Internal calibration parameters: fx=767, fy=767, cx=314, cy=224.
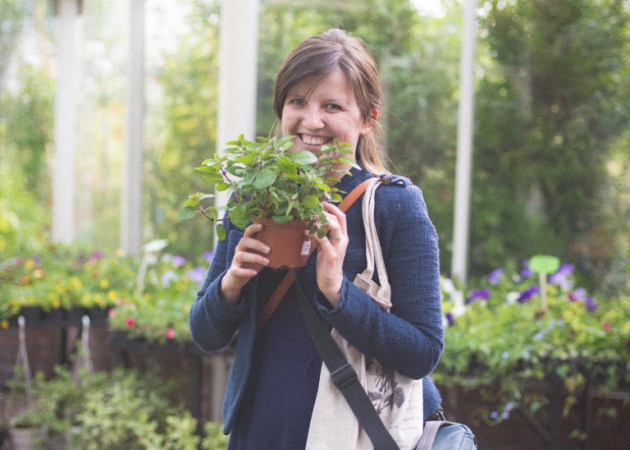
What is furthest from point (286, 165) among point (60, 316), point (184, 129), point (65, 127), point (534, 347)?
point (65, 127)

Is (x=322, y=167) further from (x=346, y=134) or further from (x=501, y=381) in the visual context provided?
(x=501, y=381)

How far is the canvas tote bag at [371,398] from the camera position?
137 centimetres

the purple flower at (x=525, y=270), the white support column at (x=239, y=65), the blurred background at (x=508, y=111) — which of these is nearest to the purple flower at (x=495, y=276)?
the purple flower at (x=525, y=270)

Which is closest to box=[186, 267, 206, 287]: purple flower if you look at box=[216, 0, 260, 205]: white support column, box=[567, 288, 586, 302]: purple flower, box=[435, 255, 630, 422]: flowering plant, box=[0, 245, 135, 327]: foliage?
box=[0, 245, 135, 327]: foliage

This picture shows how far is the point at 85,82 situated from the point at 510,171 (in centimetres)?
425

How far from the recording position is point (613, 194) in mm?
4133

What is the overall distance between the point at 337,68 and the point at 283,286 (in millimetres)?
432

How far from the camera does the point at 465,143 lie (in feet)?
14.3

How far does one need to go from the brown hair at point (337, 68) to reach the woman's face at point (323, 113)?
0.01m

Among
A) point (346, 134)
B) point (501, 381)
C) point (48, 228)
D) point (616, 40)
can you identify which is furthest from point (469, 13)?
point (48, 228)

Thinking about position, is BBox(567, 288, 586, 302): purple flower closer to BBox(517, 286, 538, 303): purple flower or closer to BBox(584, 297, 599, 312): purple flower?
BBox(584, 297, 599, 312): purple flower

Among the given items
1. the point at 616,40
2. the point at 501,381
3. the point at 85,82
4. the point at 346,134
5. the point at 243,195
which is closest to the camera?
the point at 243,195

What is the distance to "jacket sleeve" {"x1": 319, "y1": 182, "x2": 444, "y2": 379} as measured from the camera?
4.46ft

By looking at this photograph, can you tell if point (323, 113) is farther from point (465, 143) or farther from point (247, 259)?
point (465, 143)
